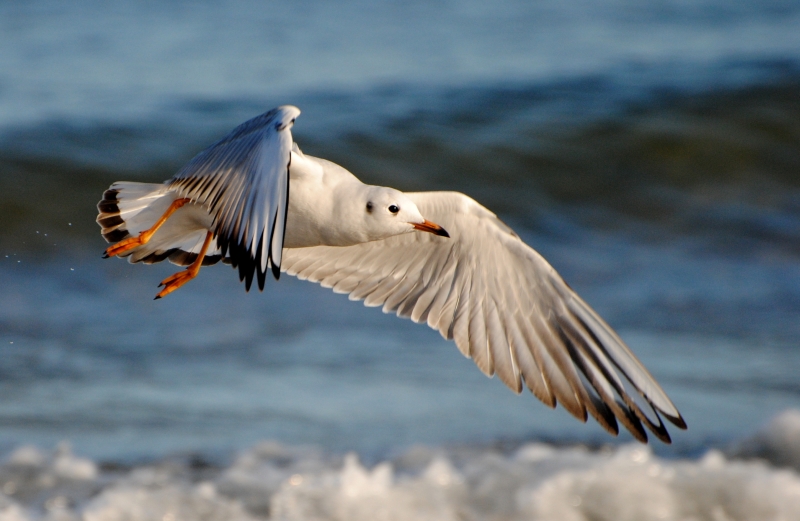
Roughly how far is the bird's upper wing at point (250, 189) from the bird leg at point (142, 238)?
8.8 inches

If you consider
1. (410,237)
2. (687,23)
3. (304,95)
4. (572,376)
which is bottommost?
(572,376)

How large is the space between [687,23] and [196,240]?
992 cm

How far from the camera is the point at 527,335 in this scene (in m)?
3.83

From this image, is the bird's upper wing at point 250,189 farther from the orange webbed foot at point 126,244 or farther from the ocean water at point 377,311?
the ocean water at point 377,311

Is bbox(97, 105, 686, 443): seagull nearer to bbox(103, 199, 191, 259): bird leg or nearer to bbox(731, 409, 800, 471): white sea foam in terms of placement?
bbox(103, 199, 191, 259): bird leg

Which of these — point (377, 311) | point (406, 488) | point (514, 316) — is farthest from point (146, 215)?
point (377, 311)

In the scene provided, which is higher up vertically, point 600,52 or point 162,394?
point 600,52

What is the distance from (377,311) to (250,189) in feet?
11.0

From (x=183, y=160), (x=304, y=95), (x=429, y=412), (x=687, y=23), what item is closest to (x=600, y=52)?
(x=687, y=23)

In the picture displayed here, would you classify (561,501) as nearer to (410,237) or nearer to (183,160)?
(410,237)

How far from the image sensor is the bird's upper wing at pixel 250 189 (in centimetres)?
276

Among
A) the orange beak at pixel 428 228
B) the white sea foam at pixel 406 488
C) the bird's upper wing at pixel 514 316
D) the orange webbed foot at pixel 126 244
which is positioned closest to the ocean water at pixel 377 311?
the white sea foam at pixel 406 488

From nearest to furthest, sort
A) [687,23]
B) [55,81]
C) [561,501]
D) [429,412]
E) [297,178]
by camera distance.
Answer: [297,178], [561,501], [429,412], [55,81], [687,23]

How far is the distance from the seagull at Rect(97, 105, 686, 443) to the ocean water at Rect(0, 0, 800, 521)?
27.6 inches
